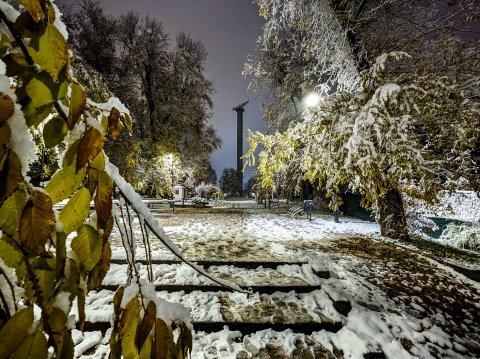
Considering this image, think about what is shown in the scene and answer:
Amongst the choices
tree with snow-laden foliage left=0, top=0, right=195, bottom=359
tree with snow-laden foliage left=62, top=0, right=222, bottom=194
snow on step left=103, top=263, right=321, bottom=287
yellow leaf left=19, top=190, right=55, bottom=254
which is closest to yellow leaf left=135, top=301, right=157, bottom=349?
tree with snow-laden foliage left=0, top=0, right=195, bottom=359

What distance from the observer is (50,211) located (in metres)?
0.46

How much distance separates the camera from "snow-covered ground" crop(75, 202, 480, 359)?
9.67 feet

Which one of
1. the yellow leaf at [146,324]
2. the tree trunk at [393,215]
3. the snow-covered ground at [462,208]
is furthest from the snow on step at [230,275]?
the snow-covered ground at [462,208]

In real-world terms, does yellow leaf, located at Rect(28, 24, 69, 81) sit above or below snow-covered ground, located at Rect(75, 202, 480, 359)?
above

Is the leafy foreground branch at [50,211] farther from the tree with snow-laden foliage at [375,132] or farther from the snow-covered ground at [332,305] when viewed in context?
the tree with snow-laden foliage at [375,132]

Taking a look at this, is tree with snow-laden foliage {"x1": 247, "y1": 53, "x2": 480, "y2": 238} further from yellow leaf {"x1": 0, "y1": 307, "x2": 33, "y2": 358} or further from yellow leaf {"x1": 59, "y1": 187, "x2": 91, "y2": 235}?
yellow leaf {"x1": 0, "y1": 307, "x2": 33, "y2": 358}

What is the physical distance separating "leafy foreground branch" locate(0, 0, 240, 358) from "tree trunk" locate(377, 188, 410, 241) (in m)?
8.36

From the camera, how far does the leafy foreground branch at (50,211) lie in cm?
45

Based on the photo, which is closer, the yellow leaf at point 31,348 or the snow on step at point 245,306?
the yellow leaf at point 31,348

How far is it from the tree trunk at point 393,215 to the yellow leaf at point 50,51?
28.0ft

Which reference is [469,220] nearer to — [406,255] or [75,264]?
[406,255]

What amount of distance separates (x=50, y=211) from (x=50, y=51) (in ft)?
1.12

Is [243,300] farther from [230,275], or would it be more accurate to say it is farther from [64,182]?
[64,182]

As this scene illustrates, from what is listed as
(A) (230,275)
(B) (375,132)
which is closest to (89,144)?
(A) (230,275)
